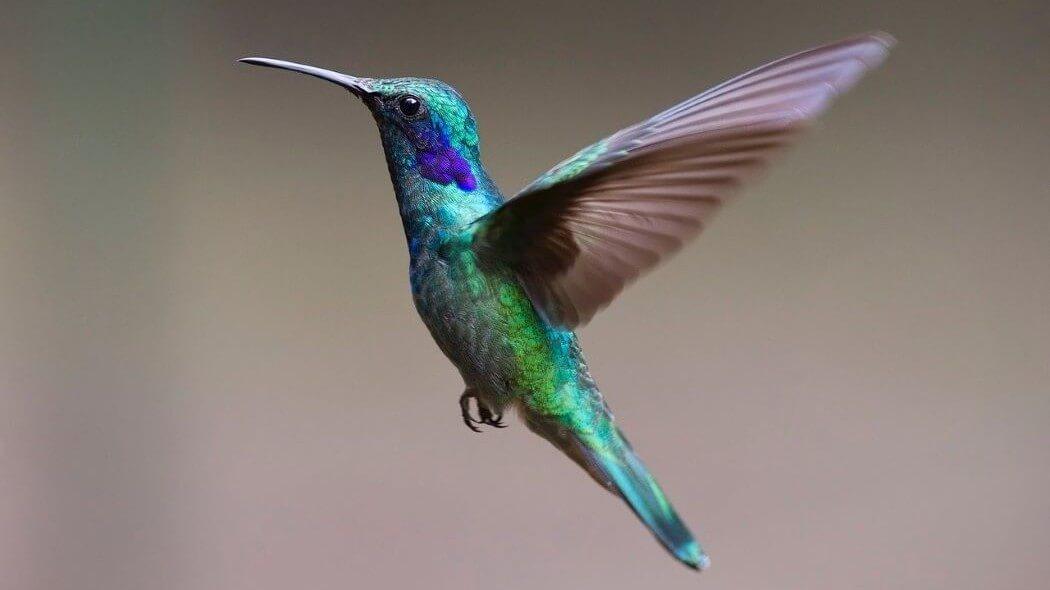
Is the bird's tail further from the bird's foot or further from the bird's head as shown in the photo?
the bird's head

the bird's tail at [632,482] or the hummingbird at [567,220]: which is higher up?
the hummingbird at [567,220]

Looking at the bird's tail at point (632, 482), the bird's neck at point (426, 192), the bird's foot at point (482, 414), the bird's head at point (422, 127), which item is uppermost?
the bird's head at point (422, 127)

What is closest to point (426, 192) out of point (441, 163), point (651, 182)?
point (441, 163)

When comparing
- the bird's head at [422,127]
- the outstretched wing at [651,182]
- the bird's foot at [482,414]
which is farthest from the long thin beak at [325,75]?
the bird's foot at [482,414]

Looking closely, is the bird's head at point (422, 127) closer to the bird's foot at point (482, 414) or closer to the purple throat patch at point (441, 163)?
the purple throat patch at point (441, 163)

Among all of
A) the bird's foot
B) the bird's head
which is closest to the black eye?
the bird's head

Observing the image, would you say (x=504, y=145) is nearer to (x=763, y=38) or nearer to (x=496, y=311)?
(x=763, y=38)

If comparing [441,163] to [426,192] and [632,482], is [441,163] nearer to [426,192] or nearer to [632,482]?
[426,192]

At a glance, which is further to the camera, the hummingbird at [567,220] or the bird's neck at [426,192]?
the bird's neck at [426,192]
